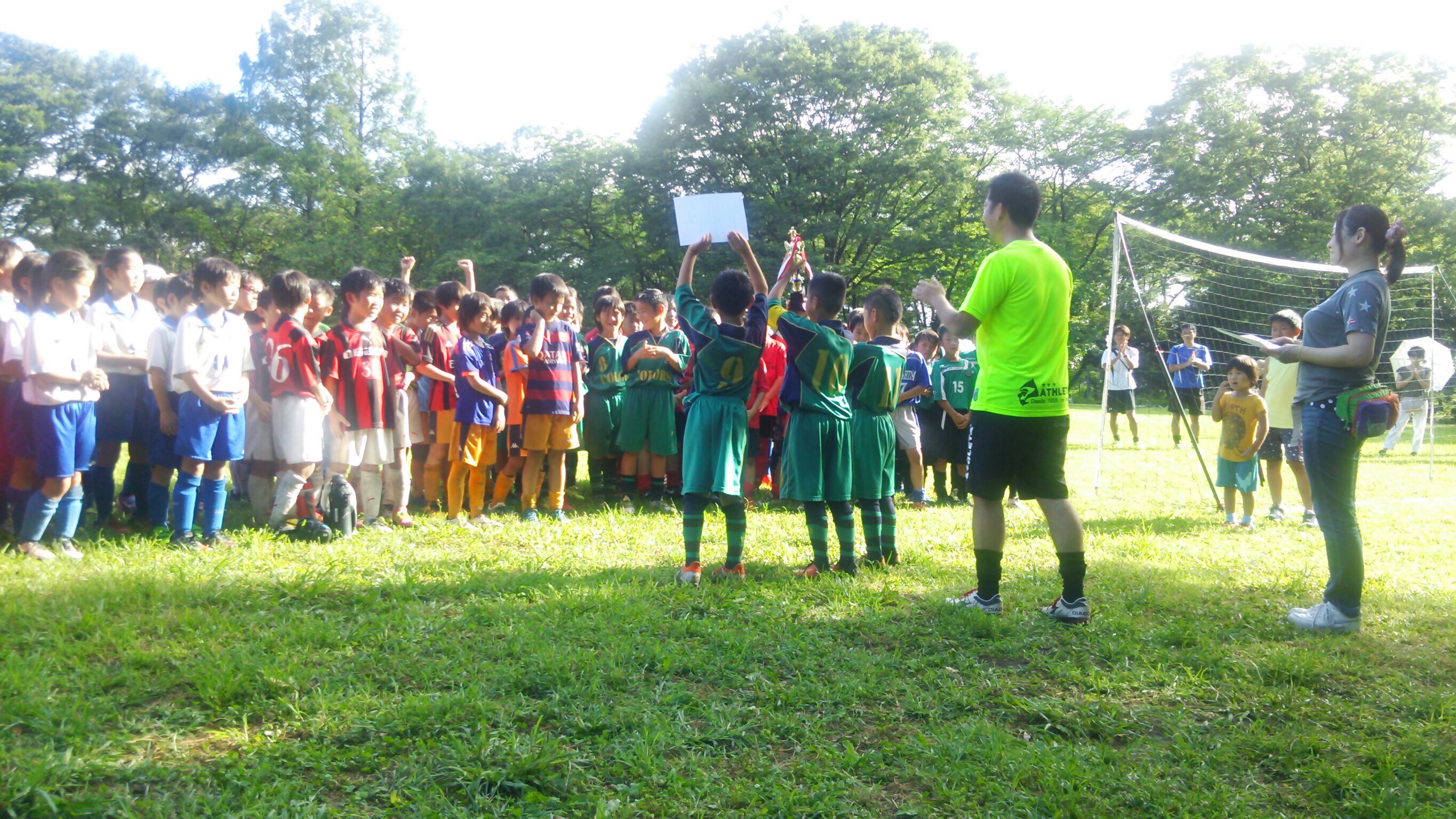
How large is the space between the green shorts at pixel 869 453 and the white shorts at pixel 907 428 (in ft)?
8.81

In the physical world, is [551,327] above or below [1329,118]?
below

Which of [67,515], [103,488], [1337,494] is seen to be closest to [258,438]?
[103,488]

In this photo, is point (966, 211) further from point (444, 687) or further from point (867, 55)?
point (444, 687)

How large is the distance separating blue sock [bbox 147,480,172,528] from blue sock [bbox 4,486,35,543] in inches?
25.4

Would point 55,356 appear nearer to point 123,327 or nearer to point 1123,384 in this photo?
point 123,327

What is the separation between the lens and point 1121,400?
47.7 feet

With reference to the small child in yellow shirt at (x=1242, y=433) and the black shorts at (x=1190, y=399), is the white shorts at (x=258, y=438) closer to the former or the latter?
the small child in yellow shirt at (x=1242, y=433)

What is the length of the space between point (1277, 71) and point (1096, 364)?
10984mm

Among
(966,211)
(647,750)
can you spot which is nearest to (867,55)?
(966,211)

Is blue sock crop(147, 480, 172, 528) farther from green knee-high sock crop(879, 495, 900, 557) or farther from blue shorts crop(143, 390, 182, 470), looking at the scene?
green knee-high sock crop(879, 495, 900, 557)

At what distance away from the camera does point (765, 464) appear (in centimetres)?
808

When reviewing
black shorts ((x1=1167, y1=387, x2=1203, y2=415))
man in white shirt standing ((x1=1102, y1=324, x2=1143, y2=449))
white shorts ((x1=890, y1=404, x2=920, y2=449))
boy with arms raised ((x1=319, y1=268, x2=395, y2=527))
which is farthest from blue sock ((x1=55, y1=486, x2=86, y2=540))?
black shorts ((x1=1167, y1=387, x2=1203, y2=415))

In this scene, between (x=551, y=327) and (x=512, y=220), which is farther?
(x=512, y=220)

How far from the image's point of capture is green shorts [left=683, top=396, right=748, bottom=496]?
4691mm
